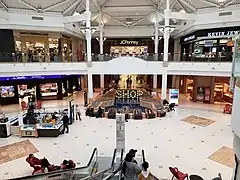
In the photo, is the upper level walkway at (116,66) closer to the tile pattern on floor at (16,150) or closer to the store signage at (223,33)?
the store signage at (223,33)

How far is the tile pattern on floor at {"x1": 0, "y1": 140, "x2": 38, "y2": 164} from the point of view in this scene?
358 inches

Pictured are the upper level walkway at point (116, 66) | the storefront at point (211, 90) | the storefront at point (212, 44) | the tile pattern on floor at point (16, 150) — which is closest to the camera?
the tile pattern on floor at point (16, 150)

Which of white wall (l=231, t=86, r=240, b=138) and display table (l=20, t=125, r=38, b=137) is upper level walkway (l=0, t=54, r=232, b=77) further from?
white wall (l=231, t=86, r=240, b=138)

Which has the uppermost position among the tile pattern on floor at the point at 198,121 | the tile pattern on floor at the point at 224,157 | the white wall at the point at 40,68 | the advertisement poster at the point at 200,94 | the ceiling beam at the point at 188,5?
the ceiling beam at the point at 188,5

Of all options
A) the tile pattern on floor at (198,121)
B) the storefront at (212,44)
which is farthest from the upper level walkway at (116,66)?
the tile pattern on floor at (198,121)

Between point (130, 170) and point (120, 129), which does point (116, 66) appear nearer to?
point (120, 129)

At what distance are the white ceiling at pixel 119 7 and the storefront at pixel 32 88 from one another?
231 inches

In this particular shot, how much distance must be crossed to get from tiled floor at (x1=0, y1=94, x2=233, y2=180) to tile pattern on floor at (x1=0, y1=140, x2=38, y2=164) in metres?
0.28

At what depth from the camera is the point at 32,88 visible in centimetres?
1958

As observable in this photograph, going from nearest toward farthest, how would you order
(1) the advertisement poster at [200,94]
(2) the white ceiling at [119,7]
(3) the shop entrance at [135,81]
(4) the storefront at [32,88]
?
(2) the white ceiling at [119,7] < (4) the storefront at [32,88] < (1) the advertisement poster at [200,94] < (3) the shop entrance at [135,81]

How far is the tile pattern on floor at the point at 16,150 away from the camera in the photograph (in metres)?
9.10

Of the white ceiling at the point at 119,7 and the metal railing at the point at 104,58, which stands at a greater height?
the white ceiling at the point at 119,7

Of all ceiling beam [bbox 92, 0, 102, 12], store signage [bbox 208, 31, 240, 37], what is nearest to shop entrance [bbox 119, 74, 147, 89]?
ceiling beam [bbox 92, 0, 102, 12]

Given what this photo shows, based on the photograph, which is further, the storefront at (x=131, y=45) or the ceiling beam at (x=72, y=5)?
the storefront at (x=131, y=45)
